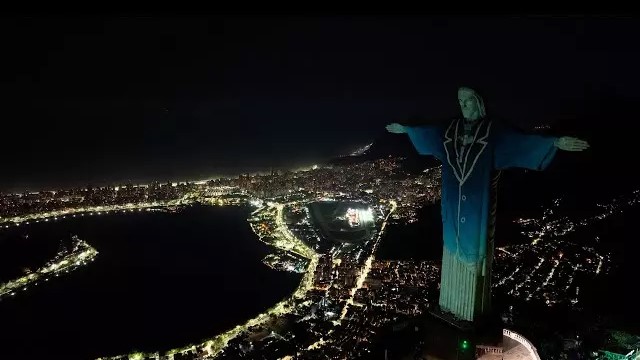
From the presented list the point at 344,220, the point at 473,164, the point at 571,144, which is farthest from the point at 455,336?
the point at 344,220

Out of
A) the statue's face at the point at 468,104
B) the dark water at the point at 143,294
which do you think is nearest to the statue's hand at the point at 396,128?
the statue's face at the point at 468,104

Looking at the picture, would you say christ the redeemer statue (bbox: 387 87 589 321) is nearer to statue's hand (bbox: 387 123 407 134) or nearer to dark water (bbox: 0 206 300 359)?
Answer: statue's hand (bbox: 387 123 407 134)

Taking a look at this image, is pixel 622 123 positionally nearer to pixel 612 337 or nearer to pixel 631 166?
pixel 631 166

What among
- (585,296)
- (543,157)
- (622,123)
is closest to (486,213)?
(543,157)

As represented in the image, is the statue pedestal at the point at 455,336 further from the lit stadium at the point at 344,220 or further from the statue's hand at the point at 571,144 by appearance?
the lit stadium at the point at 344,220

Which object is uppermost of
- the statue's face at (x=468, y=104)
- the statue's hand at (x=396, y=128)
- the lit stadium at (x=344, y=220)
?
the statue's face at (x=468, y=104)

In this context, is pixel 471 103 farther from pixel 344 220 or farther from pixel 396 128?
pixel 344 220

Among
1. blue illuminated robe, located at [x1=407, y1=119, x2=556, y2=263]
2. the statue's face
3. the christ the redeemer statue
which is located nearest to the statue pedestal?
the christ the redeemer statue
